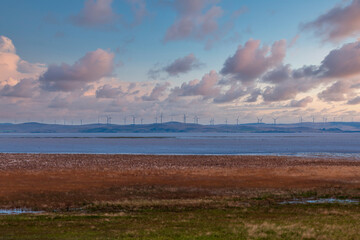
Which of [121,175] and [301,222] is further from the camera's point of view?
[121,175]

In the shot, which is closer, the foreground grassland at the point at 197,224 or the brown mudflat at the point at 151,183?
the foreground grassland at the point at 197,224

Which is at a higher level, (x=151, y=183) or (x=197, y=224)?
(x=197, y=224)

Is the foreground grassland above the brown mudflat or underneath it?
above

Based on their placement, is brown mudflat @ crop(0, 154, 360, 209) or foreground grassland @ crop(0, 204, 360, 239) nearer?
foreground grassland @ crop(0, 204, 360, 239)

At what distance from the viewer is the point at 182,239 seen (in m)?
16.9

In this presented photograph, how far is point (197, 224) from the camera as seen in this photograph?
20.8m

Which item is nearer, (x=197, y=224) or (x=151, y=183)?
(x=197, y=224)

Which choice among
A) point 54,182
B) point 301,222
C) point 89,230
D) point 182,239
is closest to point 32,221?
point 89,230

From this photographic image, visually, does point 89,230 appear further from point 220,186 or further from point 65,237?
point 220,186

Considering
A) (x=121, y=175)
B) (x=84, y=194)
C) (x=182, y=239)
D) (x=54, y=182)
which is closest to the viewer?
(x=182, y=239)

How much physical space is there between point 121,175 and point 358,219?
3804 centimetres

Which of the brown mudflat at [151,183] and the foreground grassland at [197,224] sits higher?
the foreground grassland at [197,224]

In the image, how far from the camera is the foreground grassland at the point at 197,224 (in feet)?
58.4

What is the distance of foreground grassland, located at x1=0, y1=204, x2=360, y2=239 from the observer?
17.8 metres
